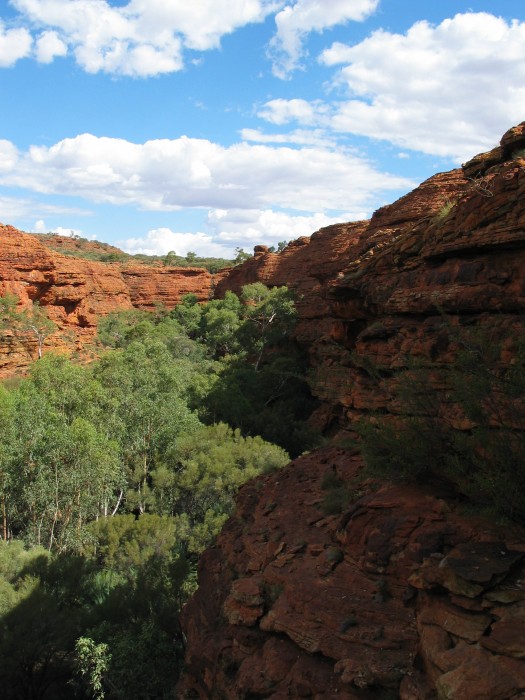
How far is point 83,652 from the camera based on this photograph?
37.5 ft

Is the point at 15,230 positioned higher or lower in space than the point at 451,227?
higher

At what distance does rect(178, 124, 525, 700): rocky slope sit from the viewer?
16.8ft

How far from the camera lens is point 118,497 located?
22.8 metres

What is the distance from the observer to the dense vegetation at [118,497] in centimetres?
1216

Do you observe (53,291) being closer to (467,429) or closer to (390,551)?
(467,429)

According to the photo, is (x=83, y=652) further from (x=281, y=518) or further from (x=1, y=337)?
(x=1, y=337)

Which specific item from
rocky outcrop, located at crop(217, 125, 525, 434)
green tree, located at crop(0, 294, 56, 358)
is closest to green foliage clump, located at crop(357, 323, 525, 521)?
rocky outcrop, located at crop(217, 125, 525, 434)

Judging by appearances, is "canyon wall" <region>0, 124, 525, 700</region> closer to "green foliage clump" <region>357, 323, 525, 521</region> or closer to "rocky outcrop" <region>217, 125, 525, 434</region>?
"rocky outcrop" <region>217, 125, 525, 434</region>

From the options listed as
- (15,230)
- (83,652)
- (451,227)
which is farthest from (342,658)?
(15,230)

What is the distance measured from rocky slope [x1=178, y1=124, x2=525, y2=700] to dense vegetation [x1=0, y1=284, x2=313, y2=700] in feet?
13.2

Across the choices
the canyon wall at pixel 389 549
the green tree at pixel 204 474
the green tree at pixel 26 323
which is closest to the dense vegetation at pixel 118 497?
the green tree at pixel 204 474

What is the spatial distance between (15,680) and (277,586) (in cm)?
889

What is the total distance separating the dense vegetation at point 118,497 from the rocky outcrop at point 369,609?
4470 mm

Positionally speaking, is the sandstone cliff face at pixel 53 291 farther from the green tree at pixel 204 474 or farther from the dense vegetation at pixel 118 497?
the green tree at pixel 204 474
